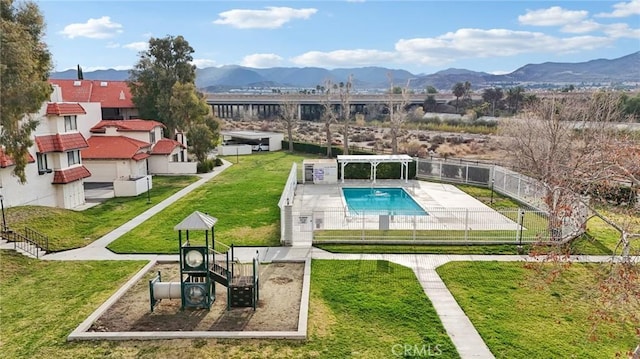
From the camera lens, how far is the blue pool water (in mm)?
25719

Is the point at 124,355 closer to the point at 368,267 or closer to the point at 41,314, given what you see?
the point at 41,314

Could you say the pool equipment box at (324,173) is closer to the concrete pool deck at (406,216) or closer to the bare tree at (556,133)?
the concrete pool deck at (406,216)

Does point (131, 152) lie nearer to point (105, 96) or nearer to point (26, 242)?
point (26, 242)

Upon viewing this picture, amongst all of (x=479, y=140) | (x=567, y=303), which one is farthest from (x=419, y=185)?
(x=479, y=140)

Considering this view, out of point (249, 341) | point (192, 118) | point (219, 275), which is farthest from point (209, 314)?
point (192, 118)

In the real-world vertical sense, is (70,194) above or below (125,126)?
below

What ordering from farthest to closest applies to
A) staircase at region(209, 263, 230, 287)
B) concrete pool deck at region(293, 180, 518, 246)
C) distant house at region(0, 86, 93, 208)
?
1. distant house at region(0, 86, 93, 208)
2. concrete pool deck at region(293, 180, 518, 246)
3. staircase at region(209, 263, 230, 287)

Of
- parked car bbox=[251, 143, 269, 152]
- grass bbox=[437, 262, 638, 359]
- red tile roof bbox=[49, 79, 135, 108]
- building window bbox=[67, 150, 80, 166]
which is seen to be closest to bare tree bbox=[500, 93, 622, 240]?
grass bbox=[437, 262, 638, 359]

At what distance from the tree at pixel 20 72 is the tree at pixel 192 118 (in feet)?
65.8

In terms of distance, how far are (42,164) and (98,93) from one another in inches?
1123

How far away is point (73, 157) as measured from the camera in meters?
26.7

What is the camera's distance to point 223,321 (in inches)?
472

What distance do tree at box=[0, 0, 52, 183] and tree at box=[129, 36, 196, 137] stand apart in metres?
25.1

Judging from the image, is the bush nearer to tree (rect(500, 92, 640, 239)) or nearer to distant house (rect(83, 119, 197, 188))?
distant house (rect(83, 119, 197, 188))
